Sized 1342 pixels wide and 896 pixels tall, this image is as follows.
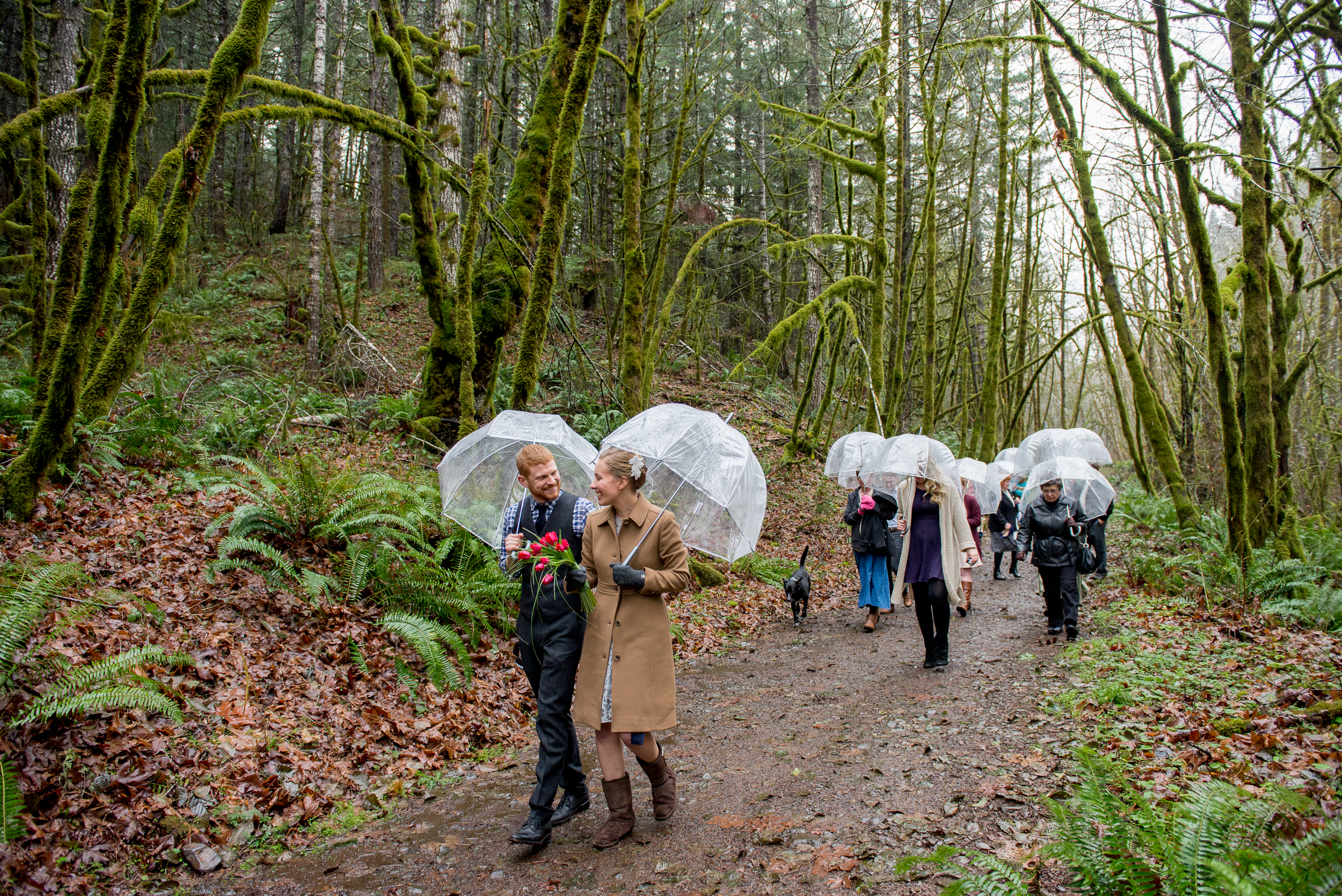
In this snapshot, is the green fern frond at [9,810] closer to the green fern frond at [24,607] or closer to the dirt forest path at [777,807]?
the green fern frond at [24,607]

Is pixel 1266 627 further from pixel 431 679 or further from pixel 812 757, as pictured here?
pixel 431 679

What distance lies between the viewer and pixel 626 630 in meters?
3.95

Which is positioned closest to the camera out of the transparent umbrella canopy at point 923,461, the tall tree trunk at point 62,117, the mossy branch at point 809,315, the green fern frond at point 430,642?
the green fern frond at point 430,642

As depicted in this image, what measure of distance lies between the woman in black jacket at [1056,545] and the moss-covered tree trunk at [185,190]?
876 cm

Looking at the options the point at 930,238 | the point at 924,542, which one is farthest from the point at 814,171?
the point at 924,542

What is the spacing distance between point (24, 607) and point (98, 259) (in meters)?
2.96

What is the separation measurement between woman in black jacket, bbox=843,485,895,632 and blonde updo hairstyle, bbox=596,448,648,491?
19.8 feet

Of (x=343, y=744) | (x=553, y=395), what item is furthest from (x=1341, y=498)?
(x=343, y=744)

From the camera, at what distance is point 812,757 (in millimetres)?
5145

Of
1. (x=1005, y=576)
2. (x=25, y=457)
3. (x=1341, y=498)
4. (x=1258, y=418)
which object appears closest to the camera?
(x=25, y=457)

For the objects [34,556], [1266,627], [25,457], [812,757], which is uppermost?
[25,457]

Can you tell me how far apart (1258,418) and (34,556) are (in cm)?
1180

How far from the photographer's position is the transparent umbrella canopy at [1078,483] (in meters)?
8.59

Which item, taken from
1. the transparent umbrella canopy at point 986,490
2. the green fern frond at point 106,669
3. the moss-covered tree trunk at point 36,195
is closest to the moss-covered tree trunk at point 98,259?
the green fern frond at point 106,669
